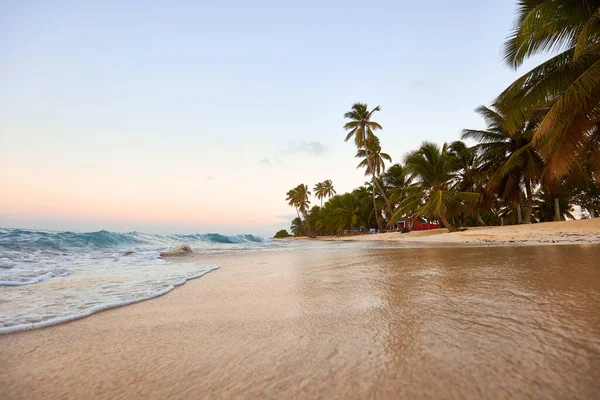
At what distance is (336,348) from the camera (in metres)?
1.29

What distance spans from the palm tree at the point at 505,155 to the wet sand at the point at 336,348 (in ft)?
56.2

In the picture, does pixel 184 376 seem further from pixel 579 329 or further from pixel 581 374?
pixel 579 329

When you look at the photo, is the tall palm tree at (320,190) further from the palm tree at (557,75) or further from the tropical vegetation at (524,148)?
the palm tree at (557,75)

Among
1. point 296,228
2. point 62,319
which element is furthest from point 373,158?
point 296,228

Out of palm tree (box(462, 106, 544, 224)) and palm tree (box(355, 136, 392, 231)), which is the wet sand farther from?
palm tree (box(355, 136, 392, 231))

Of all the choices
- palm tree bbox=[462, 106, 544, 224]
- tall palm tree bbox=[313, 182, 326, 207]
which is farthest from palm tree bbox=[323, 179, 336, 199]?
palm tree bbox=[462, 106, 544, 224]

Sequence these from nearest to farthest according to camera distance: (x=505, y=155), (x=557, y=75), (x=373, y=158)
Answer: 1. (x=557, y=75)
2. (x=505, y=155)
3. (x=373, y=158)

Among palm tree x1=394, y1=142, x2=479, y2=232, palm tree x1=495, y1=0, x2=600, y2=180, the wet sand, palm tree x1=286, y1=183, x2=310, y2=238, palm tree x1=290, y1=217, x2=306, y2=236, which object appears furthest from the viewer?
palm tree x1=290, y1=217, x2=306, y2=236

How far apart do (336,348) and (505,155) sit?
68.9ft

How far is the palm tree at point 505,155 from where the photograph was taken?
16.0 m

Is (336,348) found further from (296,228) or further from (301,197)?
(296,228)

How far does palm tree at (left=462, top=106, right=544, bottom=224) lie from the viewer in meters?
16.0

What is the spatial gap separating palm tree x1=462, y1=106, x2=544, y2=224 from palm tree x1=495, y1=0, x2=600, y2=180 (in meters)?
8.33

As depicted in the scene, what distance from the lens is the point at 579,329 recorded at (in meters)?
1.30
